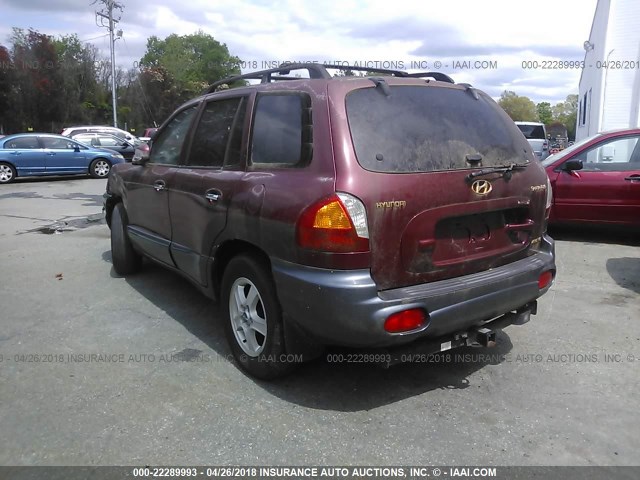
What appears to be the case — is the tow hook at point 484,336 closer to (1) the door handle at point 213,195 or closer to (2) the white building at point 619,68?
(1) the door handle at point 213,195

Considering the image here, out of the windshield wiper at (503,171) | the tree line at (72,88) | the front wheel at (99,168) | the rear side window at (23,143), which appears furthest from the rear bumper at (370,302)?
the tree line at (72,88)

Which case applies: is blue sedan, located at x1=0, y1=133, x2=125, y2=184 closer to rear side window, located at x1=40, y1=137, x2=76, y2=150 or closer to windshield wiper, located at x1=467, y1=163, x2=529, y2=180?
rear side window, located at x1=40, y1=137, x2=76, y2=150

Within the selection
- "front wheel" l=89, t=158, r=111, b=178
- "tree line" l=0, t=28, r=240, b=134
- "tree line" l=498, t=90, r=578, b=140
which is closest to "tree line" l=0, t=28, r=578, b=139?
"tree line" l=0, t=28, r=240, b=134

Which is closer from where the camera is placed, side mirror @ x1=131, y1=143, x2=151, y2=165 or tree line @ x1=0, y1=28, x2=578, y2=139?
side mirror @ x1=131, y1=143, x2=151, y2=165

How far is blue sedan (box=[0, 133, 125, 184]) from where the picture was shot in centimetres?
1609

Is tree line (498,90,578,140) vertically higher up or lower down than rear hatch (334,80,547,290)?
higher up

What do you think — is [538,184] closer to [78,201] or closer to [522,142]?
[522,142]

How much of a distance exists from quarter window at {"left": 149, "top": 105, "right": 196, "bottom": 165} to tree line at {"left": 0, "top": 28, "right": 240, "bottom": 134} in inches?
830

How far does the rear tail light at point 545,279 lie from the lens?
3479 mm

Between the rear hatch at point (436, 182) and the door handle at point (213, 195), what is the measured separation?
1.06 meters

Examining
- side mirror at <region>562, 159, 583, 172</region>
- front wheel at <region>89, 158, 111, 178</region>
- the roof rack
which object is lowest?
front wheel at <region>89, 158, 111, 178</region>

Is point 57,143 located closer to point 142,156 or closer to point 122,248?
point 122,248

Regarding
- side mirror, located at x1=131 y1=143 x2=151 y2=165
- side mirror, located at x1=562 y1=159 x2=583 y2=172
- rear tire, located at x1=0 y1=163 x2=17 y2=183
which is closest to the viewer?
side mirror, located at x1=131 y1=143 x2=151 y2=165

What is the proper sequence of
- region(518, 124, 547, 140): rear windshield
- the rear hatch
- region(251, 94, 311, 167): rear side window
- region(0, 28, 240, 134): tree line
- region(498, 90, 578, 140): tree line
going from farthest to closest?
region(498, 90, 578, 140): tree line → region(0, 28, 240, 134): tree line → region(518, 124, 547, 140): rear windshield → region(251, 94, 311, 167): rear side window → the rear hatch
